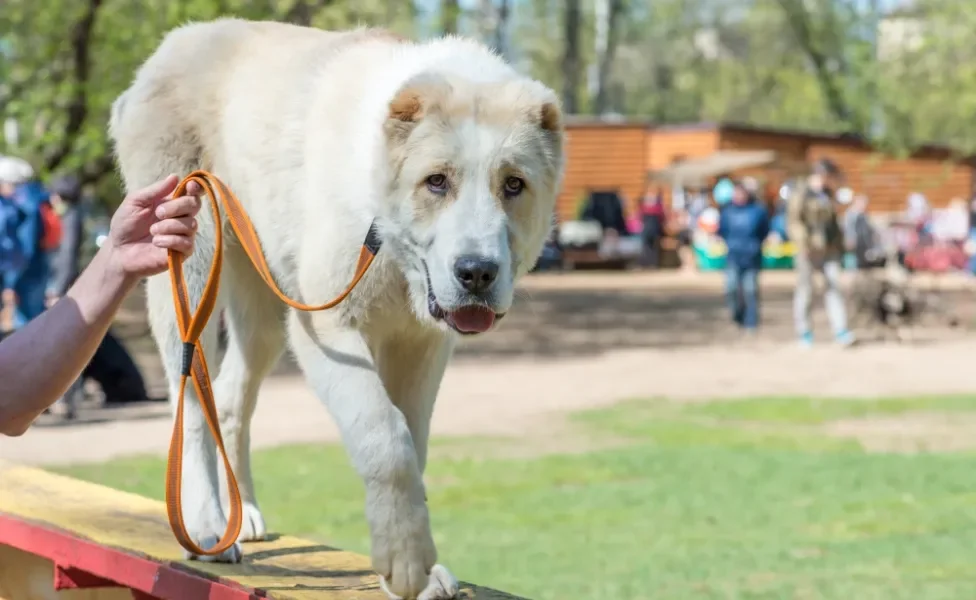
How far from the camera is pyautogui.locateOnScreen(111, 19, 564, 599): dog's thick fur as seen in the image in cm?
463

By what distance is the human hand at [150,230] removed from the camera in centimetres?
401

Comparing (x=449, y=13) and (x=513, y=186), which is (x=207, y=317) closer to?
(x=513, y=186)

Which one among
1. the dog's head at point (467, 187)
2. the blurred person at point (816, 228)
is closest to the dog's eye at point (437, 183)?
the dog's head at point (467, 187)

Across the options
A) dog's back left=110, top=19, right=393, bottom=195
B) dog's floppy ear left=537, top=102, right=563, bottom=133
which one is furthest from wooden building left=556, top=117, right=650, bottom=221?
dog's floppy ear left=537, top=102, right=563, bottom=133

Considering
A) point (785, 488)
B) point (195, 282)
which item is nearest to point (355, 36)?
point (195, 282)

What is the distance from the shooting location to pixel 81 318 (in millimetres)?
3871

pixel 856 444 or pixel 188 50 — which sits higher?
pixel 188 50

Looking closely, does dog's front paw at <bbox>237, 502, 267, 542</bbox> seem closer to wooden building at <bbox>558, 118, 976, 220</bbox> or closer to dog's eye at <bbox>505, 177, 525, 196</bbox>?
dog's eye at <bbox>505, 177, 525, 196</bbox>

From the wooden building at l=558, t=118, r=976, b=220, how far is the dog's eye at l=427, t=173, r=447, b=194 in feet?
145

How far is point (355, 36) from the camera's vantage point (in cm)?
576

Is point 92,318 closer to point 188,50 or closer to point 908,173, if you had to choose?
point 188,50

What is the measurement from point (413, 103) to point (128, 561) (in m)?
1.89

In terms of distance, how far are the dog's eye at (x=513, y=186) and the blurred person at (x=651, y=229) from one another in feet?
125

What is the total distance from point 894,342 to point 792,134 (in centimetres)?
2906
